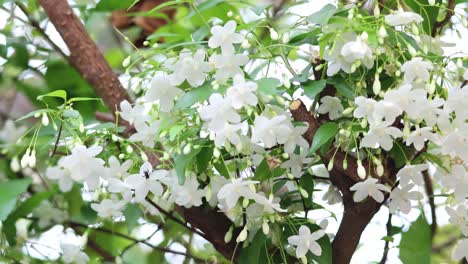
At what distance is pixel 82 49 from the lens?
45.9 inches

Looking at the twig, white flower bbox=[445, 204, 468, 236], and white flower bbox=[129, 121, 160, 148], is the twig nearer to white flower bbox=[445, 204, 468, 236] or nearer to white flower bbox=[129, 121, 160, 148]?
white flower bbox=[445, 204, 468, 236]

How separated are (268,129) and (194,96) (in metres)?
0.08

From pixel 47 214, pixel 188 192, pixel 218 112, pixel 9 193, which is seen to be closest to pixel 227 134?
pixel 218 112

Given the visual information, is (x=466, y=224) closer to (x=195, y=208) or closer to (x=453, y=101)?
(x=453, y=101)

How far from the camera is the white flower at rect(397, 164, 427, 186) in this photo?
794 millimetres

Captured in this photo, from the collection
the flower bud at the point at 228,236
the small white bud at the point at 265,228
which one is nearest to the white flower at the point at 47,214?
the flower bud at the point at 228,236

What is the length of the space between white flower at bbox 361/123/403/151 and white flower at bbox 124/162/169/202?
0.23m

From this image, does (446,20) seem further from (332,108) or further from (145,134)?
(145,134)

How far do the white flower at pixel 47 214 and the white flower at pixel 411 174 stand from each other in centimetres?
63

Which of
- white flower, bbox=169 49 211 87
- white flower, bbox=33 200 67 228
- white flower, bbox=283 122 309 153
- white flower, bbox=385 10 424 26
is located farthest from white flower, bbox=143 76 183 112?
white flower, bbox=33 200 67 228

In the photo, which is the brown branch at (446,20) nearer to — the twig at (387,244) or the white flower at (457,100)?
the white flower at (457,100)

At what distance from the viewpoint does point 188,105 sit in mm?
732

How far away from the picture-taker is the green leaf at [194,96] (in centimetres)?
73

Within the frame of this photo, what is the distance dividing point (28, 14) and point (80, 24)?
0.57ft
